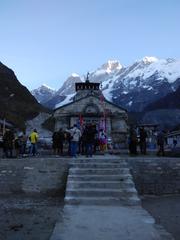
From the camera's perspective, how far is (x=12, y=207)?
1527 cm

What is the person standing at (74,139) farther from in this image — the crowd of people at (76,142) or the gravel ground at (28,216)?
the gravel ground at (28,216)

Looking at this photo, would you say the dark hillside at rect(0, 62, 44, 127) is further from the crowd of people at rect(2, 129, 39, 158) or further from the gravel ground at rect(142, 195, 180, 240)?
the gravel ground at rect(142, 195, 180, 240)

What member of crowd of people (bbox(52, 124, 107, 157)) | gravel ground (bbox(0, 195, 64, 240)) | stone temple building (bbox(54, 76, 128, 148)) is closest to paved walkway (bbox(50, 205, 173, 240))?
gravel ground (bbox(0, 195, 64, 240))

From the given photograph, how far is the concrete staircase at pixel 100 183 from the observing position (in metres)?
15.2

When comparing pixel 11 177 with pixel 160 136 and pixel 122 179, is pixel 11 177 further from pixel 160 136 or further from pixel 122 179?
pixel 160 136

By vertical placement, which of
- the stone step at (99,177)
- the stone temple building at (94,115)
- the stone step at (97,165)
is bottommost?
the stone step at (99,177)

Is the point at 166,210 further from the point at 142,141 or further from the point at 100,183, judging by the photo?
the point at 142,141

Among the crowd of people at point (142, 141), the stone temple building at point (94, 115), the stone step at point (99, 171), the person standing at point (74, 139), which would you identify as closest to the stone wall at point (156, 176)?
the stone step at point (99, 171)

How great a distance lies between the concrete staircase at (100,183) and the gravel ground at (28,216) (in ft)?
2.53

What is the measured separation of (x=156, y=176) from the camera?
18984mm

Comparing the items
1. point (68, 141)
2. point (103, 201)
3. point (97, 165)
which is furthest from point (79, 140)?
point (103, 201)

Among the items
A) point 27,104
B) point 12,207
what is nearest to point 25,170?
point 12,207

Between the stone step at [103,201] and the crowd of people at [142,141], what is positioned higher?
the crowd of people at [142,141]

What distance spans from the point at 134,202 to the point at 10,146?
10.8m
